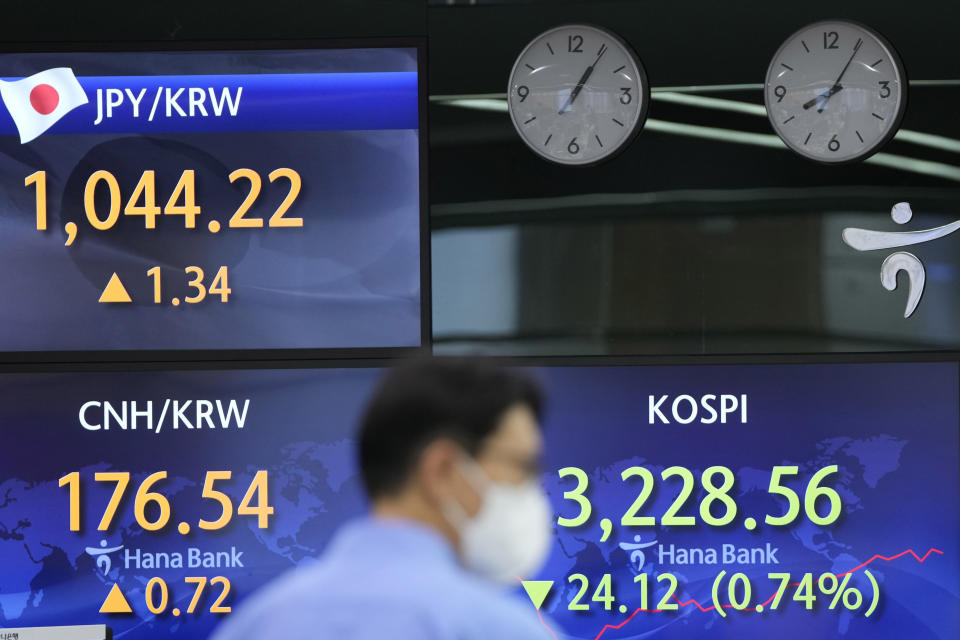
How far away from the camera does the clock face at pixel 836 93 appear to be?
4.36 meters

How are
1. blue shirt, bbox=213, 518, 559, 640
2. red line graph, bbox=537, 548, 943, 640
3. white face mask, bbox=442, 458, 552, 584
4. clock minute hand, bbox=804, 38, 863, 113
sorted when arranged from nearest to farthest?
blue shirt, bbox=213, 518, 559, 640, white face mask, bbox=442, 458, 552, 584, red line graph, bbox=537, 548, 943, 640, clock minute hand, bbox=804, 38, 863, 113

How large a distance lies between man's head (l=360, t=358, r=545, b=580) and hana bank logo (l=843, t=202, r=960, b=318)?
10.6 feet

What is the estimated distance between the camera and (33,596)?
4277mm

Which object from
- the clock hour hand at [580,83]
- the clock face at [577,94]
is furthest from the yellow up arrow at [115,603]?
the clock hour hand at [580,83]

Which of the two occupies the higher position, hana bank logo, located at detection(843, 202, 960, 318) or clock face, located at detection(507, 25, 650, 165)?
clock face, located at detection(507, 25, 650, 165)

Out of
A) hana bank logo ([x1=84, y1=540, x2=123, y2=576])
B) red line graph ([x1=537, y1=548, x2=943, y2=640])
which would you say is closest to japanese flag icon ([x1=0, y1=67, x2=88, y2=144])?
hana bank logo ([x1=84, y1=540, x2=123, y2=576])

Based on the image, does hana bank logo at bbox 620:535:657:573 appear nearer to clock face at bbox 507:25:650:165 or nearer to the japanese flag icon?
clock face at bbox 507:25:650:165

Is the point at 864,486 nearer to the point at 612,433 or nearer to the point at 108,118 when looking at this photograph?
the point at 612,433

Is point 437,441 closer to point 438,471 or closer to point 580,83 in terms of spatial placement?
point 438,471

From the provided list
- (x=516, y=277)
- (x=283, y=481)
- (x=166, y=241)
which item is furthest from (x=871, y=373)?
(x=166, y=241)

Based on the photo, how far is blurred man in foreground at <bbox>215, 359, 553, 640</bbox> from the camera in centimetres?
125

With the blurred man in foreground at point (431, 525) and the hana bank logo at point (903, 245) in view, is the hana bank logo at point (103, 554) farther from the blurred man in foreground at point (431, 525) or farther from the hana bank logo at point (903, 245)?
the blurred man in foreground at point (431, 525)

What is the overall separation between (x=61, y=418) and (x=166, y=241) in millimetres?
658

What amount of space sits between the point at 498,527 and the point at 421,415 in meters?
0.16
